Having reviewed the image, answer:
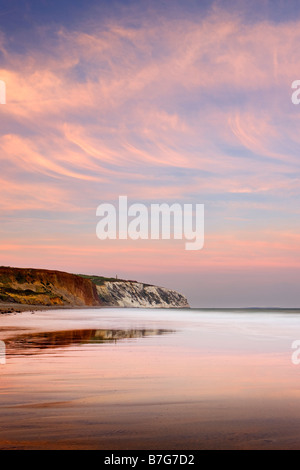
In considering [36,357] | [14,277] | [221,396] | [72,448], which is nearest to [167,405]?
[221,396]

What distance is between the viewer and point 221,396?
7410 mm

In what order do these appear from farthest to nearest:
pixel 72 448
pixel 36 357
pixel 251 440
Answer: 1. pixel 36 357
2. pixel 251 440
3. pixel 72 448

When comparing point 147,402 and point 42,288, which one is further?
point 42,288

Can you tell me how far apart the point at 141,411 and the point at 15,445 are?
7.14ft

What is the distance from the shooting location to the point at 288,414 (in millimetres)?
6109

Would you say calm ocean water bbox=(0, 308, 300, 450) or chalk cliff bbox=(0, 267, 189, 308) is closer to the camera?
calm ocean water bbox=(0, 308, 300, 450)

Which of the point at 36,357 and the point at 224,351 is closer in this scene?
the point at 36,357

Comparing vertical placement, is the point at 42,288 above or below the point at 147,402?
above

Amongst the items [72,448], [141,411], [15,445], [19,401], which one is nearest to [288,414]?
[141,411]

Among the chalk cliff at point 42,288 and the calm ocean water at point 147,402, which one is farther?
the chalk cliff at point 42,288
